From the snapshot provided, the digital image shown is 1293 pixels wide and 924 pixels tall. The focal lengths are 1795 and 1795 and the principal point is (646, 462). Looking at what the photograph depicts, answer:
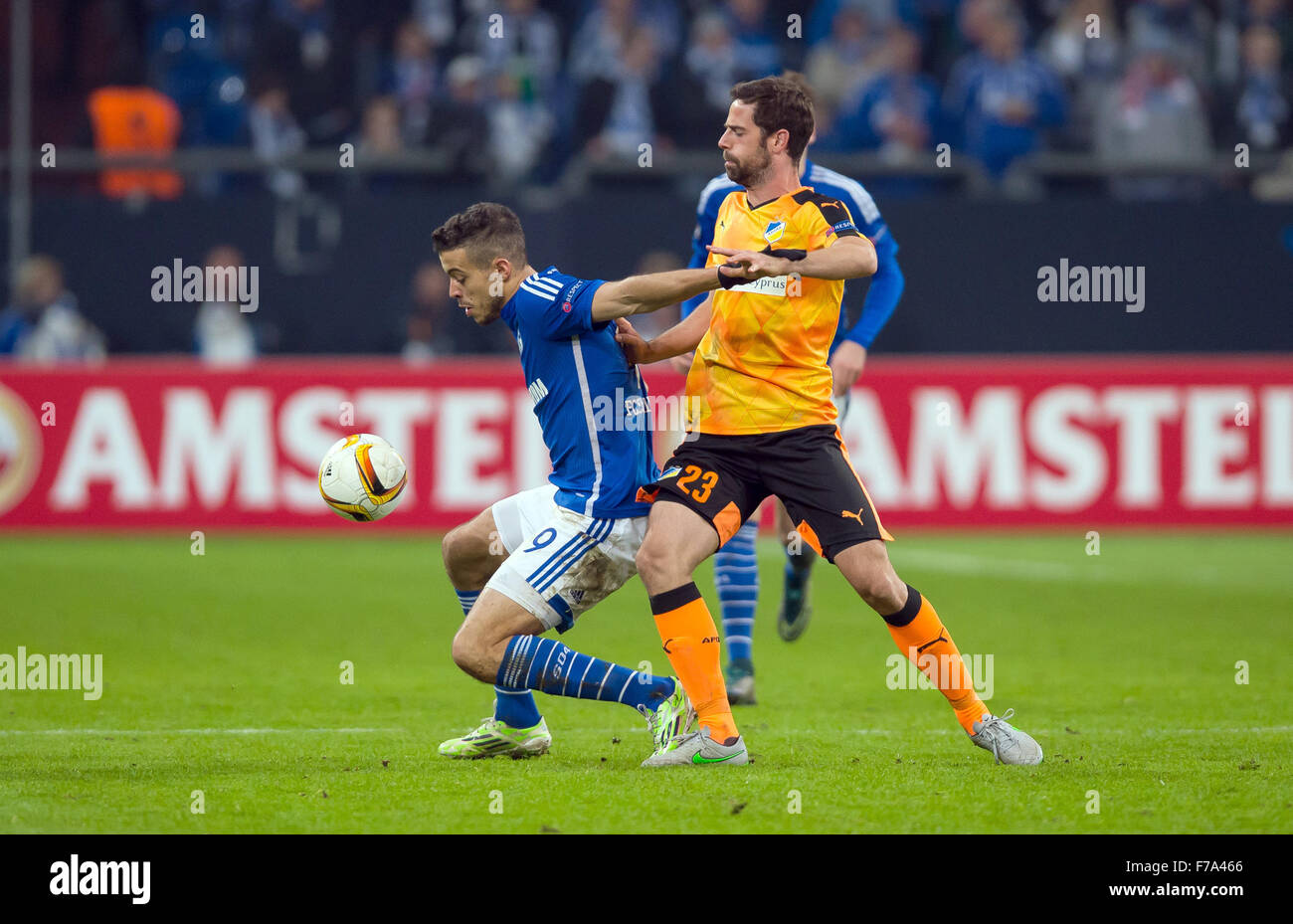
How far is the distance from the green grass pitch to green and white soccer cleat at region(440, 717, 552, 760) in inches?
4.0

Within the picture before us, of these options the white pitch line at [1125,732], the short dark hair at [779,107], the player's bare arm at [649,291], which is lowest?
the white pitch line at [1125,732]

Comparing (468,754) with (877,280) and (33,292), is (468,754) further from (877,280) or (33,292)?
(33,292)

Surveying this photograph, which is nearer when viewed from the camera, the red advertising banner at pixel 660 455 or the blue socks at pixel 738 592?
the blue socks at pixel 738 592

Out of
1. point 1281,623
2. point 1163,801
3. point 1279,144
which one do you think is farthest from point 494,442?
point 1163,801

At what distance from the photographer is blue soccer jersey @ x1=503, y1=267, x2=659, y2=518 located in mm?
6016

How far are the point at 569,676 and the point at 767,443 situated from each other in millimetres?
1039

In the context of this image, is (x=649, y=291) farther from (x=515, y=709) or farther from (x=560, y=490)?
(x=515, y=709)

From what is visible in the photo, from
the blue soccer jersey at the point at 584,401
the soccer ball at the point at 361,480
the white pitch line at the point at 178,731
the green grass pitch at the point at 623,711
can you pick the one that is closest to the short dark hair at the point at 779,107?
the blue soccer jersey at the point at 584,401

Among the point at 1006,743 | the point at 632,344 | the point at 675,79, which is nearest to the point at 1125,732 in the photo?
the point at 1006,743

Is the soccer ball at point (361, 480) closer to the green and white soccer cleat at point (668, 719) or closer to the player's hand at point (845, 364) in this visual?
the green and white soccer cleat at point (668, 719)

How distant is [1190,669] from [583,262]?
769 centimetres

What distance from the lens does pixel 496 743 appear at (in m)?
6.37

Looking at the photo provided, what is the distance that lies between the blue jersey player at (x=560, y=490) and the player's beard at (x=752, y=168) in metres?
0.64

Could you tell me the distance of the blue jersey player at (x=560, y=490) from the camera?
5.98 metres
